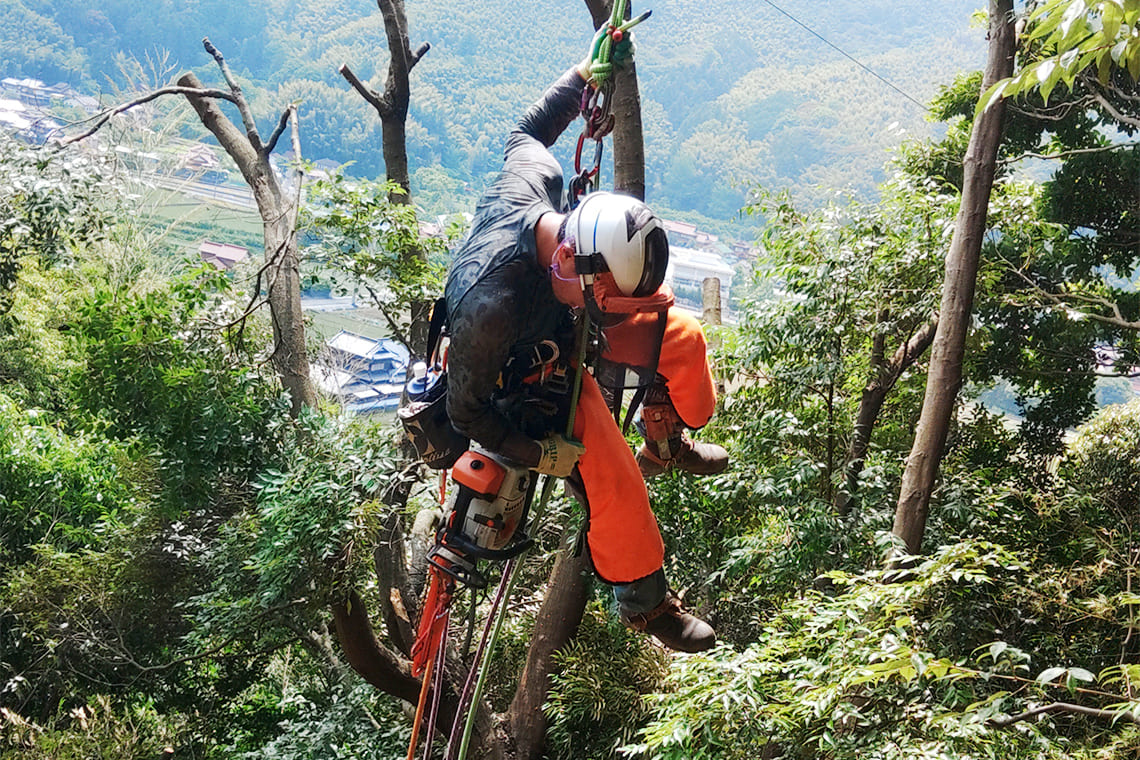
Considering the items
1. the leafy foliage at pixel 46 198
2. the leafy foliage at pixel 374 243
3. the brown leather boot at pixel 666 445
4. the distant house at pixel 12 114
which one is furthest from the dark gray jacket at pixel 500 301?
the distant house at pixel 12 114

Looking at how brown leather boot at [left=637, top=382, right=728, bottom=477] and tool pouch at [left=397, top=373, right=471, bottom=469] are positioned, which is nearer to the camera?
→ tool pouch at [left=397, top=373, right=471, bottom=469]

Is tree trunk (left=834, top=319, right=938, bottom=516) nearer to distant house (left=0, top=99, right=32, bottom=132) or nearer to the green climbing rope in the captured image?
the green climbing rope

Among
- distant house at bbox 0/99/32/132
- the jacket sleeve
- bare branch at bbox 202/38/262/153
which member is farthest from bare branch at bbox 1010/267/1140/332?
distant house at bbox 0/99/32/132

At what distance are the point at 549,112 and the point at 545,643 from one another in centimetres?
243

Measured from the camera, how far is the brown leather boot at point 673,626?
1988mm

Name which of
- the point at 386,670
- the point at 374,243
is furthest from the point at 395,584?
the point at 374,243

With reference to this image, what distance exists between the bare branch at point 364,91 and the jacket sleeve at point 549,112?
2.20 meters

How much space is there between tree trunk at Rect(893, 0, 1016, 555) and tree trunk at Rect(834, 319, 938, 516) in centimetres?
66

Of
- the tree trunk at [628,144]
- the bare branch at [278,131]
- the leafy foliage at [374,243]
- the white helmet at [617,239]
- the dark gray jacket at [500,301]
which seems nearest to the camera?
the white helmet at [617,239]

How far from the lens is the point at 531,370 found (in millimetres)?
1834

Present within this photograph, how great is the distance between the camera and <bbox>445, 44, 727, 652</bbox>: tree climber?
160cm

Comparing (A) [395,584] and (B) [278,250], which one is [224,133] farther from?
(A) [395,584]

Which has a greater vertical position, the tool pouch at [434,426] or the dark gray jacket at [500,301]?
the dark gray jacket at [500,301]

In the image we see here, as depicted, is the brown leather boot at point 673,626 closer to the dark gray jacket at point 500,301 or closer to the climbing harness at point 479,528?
the climbing harness at point 479,528
